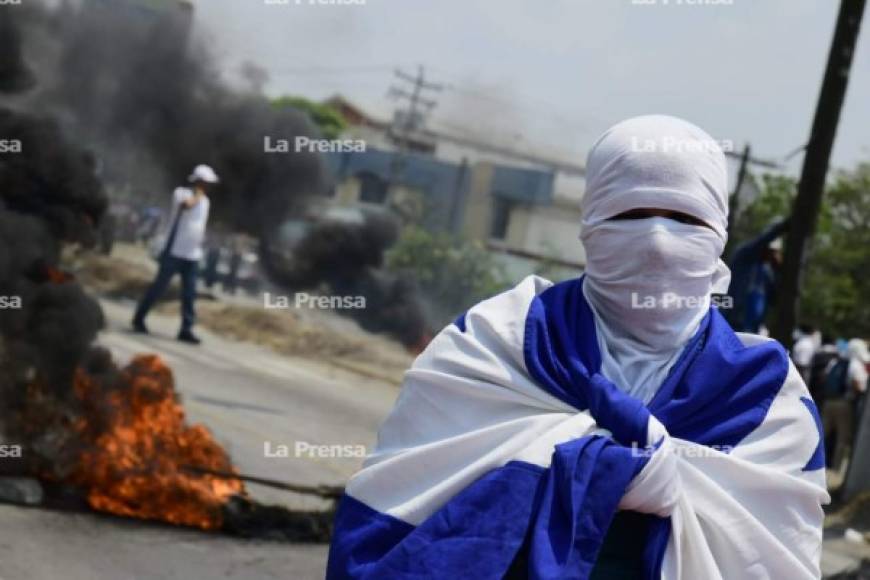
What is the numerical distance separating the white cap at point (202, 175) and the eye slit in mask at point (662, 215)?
6848 mm

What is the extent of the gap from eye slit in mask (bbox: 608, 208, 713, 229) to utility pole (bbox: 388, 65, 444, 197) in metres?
7.63

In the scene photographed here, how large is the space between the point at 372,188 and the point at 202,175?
1.77m

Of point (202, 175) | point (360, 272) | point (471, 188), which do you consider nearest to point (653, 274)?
point (202, 175)

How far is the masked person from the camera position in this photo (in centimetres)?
273

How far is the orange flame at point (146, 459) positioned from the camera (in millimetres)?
7402

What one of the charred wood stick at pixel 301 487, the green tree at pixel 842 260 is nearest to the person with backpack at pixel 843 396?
the charred wood stick at pixel 301 487

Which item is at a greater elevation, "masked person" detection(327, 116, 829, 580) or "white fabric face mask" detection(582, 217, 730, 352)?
"white fabric face mask" detection(582, 217, 730, 352)

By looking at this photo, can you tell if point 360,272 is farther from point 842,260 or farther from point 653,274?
point 842,260

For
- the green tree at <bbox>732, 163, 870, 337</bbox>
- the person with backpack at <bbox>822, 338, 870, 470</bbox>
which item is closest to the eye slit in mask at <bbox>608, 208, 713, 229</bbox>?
the person with backpack at <bbox>822, 338, 870, 470</bbox>

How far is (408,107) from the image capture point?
10.9 m

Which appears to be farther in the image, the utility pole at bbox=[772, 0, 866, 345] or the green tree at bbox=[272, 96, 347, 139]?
the green tree at bbox=[272, 96, 347, 139]

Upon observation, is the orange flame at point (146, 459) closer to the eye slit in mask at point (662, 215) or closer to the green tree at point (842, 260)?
the eye slit in mask at point (662, 215)

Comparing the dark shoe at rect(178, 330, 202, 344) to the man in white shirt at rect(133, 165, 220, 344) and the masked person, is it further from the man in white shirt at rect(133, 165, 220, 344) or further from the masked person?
→ the masked person

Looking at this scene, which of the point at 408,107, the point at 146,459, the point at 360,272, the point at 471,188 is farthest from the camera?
the point at 471,188
